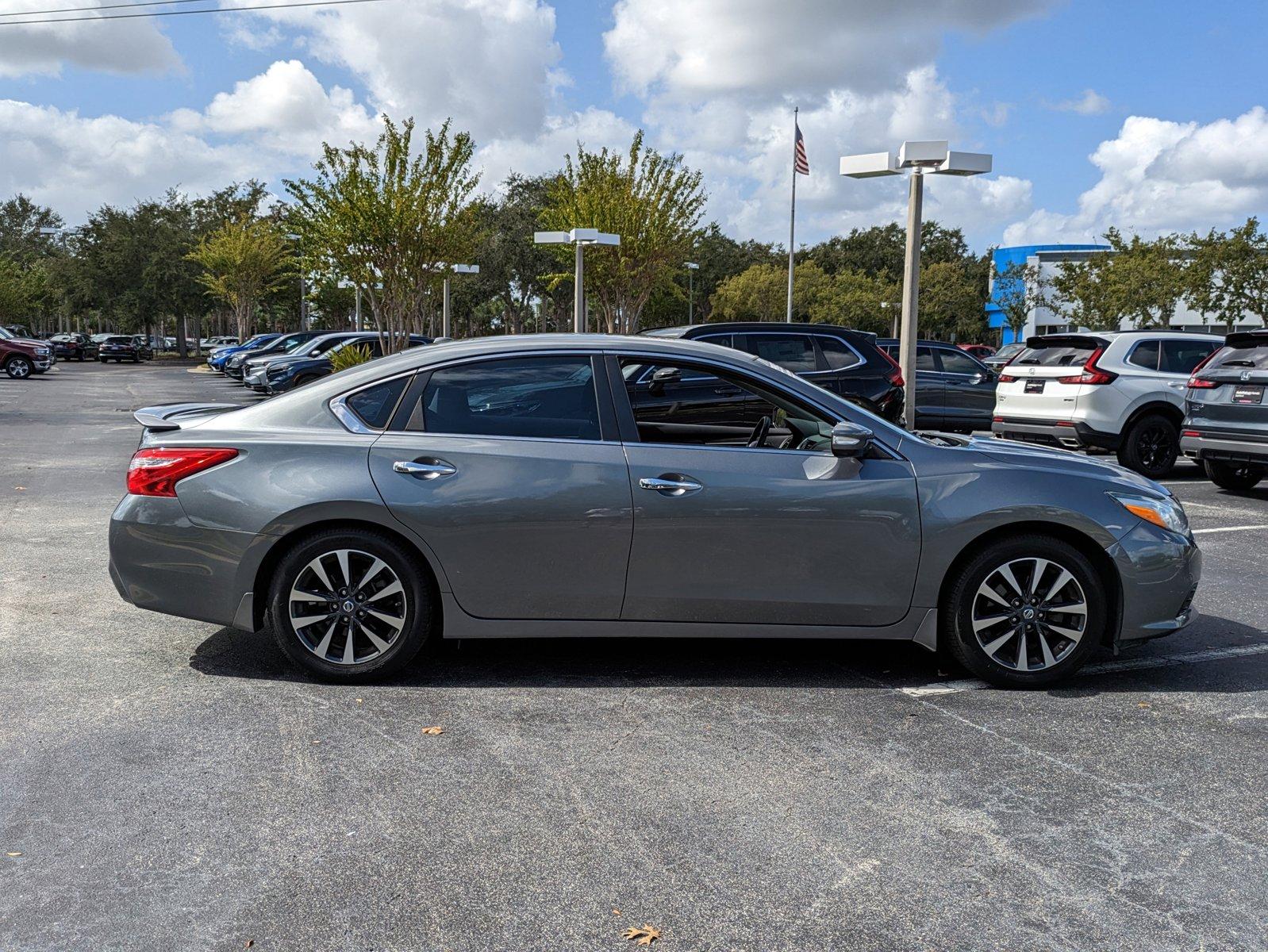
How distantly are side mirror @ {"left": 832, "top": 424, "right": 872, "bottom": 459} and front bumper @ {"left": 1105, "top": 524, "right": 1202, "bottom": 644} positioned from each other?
121 cm

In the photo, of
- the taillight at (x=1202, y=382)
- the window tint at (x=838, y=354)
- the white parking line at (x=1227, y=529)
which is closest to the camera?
the white parking line at (x=1227, y=529)

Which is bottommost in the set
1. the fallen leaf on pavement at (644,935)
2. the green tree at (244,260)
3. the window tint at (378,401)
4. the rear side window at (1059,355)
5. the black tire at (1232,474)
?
the fallen leaf on pavement at (644,935)

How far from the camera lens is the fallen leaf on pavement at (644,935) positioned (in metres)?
3.03

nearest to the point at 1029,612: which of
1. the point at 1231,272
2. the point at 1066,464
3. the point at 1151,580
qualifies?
the point at 1151,580

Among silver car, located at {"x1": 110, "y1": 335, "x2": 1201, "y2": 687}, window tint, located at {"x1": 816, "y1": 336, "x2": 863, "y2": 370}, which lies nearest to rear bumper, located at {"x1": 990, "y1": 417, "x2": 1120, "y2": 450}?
window tint, located at {"x1": 816, "y1": 336, "x2": 863, "y2": 370}

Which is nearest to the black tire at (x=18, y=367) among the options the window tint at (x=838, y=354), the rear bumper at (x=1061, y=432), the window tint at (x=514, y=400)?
the window tint at (x=838, y=354)

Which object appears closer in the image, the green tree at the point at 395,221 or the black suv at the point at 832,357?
the black suv at the point at 832,357

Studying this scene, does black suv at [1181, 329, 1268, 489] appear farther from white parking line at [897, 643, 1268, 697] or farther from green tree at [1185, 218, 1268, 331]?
green tree at [1185, 218, 1268, 331]

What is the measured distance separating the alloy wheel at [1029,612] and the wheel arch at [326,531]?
238cm

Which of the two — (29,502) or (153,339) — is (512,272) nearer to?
(153,339)

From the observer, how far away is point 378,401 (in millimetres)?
5230

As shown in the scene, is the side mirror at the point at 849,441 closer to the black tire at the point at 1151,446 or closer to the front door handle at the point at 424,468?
the front door handle at the point at 424,468

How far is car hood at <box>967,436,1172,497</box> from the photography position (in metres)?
5.29

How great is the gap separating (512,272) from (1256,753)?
53.2 meters
